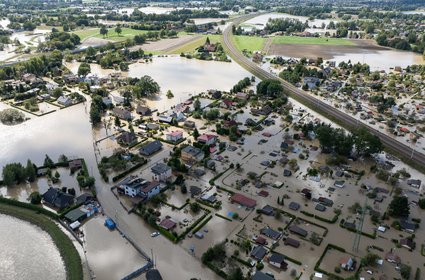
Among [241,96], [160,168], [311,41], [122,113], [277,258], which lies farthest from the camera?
[311,41]

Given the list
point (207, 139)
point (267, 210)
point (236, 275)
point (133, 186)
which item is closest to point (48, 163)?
point (133, 186)

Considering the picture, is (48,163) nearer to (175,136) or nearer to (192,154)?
(175,136)

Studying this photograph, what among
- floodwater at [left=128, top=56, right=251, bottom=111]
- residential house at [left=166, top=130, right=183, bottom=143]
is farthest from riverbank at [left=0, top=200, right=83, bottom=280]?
floodwater at [left=128, top=56, right=251, bottom=111]

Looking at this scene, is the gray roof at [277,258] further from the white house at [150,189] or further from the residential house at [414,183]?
the residential house at [414,183]

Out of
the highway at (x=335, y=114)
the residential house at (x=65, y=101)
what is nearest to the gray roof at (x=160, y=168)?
the highway at (x=335, y=114)

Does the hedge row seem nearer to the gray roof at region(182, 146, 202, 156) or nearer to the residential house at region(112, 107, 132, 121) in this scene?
the gray roof at region(182, 146, 202, 156)

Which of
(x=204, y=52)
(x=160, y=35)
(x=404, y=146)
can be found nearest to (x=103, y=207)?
(x=404, y=146)
